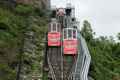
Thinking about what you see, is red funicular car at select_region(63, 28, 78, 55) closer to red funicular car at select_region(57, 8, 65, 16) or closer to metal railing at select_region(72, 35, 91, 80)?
metal railing at select_region(72, 35, 91, 80)

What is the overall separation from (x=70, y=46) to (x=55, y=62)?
1.37 meters

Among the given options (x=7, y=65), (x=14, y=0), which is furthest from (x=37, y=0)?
(x=7, y=65)

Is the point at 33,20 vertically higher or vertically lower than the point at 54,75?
higher

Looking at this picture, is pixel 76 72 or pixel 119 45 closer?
pixel 76 72

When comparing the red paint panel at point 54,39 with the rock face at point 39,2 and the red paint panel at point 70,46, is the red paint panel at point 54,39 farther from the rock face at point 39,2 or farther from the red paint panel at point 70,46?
the rock face at point 39,2

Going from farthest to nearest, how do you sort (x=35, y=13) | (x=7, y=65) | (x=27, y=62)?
(x=35, y=13) → (x=27, y=62) → (x=7, y=65)

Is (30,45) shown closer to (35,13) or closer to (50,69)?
(50,69)

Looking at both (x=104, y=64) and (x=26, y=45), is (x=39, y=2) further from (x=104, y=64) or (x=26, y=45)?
(x=26, y=45)

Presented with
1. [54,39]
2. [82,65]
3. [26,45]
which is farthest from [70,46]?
[26,45]

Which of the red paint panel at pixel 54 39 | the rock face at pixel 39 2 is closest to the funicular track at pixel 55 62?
the red paint panel at pixel 54 39

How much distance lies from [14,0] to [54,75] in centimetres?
1256

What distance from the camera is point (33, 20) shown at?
102 ft

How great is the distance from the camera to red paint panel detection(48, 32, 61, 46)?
26219 millimetres

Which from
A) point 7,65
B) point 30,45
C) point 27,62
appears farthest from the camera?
point 30,45
